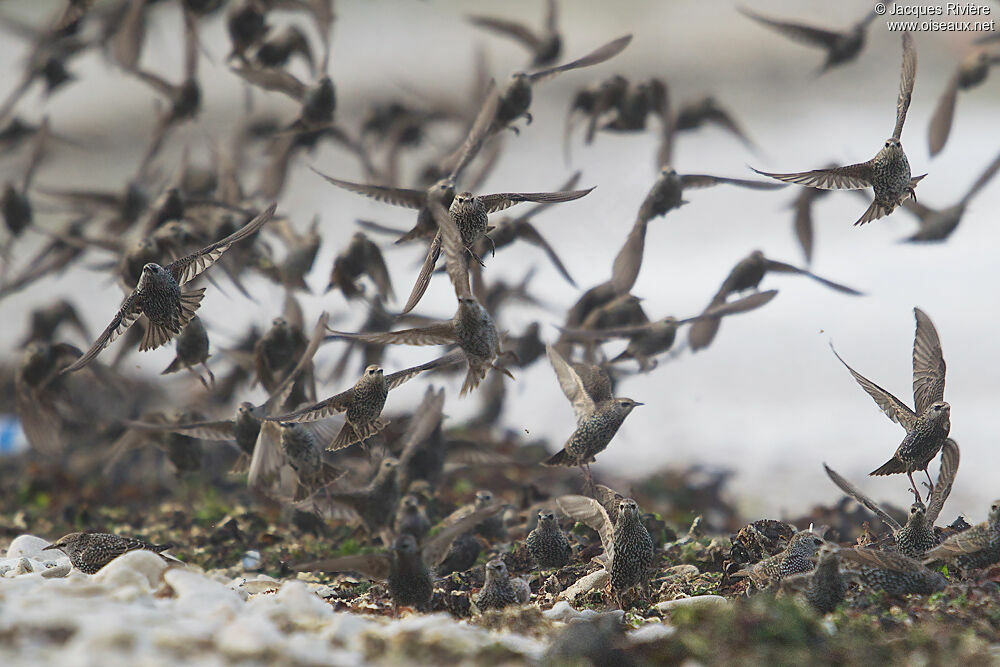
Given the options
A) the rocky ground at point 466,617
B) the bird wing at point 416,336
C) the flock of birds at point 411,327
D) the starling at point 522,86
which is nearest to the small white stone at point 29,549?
the rocky ground at point 466,617

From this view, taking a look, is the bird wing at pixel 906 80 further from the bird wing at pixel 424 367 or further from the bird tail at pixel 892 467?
the bird wing at pixel 424 367

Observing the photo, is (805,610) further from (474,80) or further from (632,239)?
(474,80)

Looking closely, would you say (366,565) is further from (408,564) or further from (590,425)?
(590,425)

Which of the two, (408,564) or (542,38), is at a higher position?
(542,38)

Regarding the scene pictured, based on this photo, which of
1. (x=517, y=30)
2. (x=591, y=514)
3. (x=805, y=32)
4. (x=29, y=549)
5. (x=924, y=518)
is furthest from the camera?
(x=517, y=30)

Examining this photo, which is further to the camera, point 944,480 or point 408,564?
point 944,480

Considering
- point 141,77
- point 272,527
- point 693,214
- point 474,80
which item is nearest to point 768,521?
point 272,527

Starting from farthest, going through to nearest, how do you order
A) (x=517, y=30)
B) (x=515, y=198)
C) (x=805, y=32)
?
(x=517, y=30) < (x=805, y=32) < (x=515, y=198)

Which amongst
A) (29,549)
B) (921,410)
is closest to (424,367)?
(921,410)
